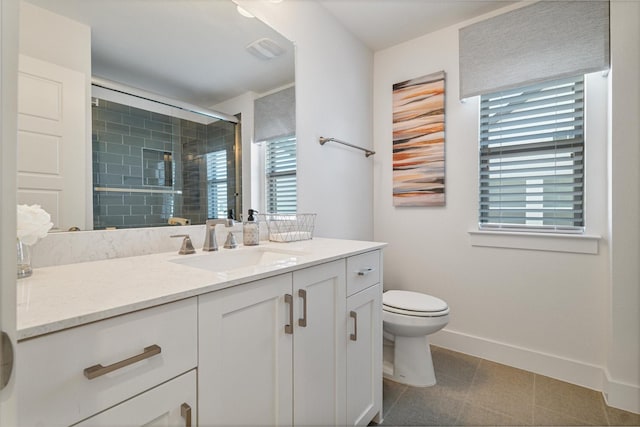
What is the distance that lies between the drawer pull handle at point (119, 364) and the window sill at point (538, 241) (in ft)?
7.13

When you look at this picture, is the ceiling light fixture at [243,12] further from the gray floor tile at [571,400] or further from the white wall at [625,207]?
the gray floor tile at [571,400]

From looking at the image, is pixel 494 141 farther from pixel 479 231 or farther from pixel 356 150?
pixel 356 150

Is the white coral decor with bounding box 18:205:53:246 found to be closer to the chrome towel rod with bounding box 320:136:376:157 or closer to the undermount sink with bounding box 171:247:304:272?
the undermount sink with bounding box 171:247:304:272

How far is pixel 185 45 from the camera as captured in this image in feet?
4.41

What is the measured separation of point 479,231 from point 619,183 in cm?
79

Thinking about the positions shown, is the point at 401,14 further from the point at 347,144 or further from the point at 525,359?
the point at 525,359

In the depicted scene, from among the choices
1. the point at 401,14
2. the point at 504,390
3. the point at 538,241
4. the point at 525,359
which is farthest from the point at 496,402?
the point at 401,14

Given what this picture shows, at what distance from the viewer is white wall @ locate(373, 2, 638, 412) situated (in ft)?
5.97

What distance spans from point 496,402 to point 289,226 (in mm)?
1535

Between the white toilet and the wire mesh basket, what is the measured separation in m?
0.69

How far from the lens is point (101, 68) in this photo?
1094 millimetres

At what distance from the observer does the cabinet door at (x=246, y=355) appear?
0.75 meters

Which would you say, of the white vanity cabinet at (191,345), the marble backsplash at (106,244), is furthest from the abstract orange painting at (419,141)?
the marble backsplash at (106,244)

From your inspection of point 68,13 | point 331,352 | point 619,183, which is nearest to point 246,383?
point 331,352
